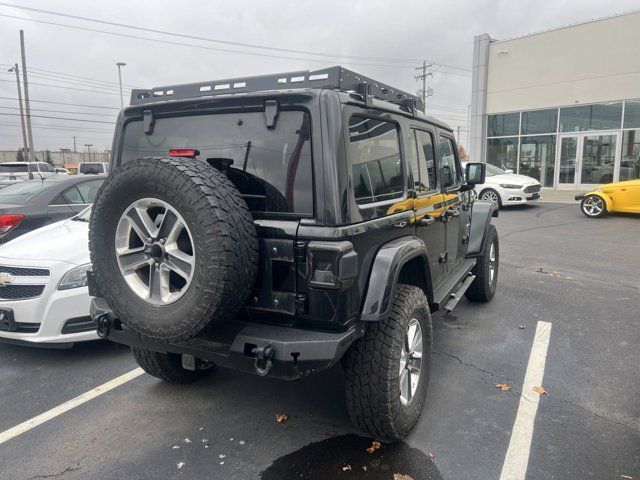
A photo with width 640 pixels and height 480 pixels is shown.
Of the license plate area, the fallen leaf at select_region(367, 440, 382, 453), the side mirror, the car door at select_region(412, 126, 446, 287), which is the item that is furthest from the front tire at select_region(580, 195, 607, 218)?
the license plate area

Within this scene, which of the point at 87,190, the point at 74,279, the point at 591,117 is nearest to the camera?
the point at 74,279

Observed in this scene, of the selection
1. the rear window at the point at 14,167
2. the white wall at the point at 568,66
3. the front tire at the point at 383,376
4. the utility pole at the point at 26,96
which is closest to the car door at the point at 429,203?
the front tire at the point at 383,376

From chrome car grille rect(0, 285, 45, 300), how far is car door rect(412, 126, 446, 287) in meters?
3.14

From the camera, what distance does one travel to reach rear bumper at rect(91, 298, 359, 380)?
2.37 m

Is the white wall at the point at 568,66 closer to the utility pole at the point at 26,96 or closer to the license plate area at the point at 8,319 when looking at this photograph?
the license plate area at the point at 8,319

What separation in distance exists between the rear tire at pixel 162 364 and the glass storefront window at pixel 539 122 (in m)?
19.5

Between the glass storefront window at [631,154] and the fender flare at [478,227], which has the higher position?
the glass storefront window at [631,154]

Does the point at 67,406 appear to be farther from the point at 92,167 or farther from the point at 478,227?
the point at 92,167

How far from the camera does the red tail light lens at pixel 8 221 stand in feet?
19.2

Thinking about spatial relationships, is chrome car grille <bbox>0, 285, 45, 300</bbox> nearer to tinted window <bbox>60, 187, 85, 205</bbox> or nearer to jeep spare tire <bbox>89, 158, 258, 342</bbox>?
jeep spare tire <bbox>89, 158, 258, 342</bbox>

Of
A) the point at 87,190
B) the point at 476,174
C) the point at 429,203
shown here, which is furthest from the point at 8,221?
the point at 476,174

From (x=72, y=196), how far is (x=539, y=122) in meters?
18.6

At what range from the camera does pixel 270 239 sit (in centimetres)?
250

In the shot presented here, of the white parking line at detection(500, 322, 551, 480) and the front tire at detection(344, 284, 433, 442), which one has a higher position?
the front tire at detection(344, 284, 433, 442)
